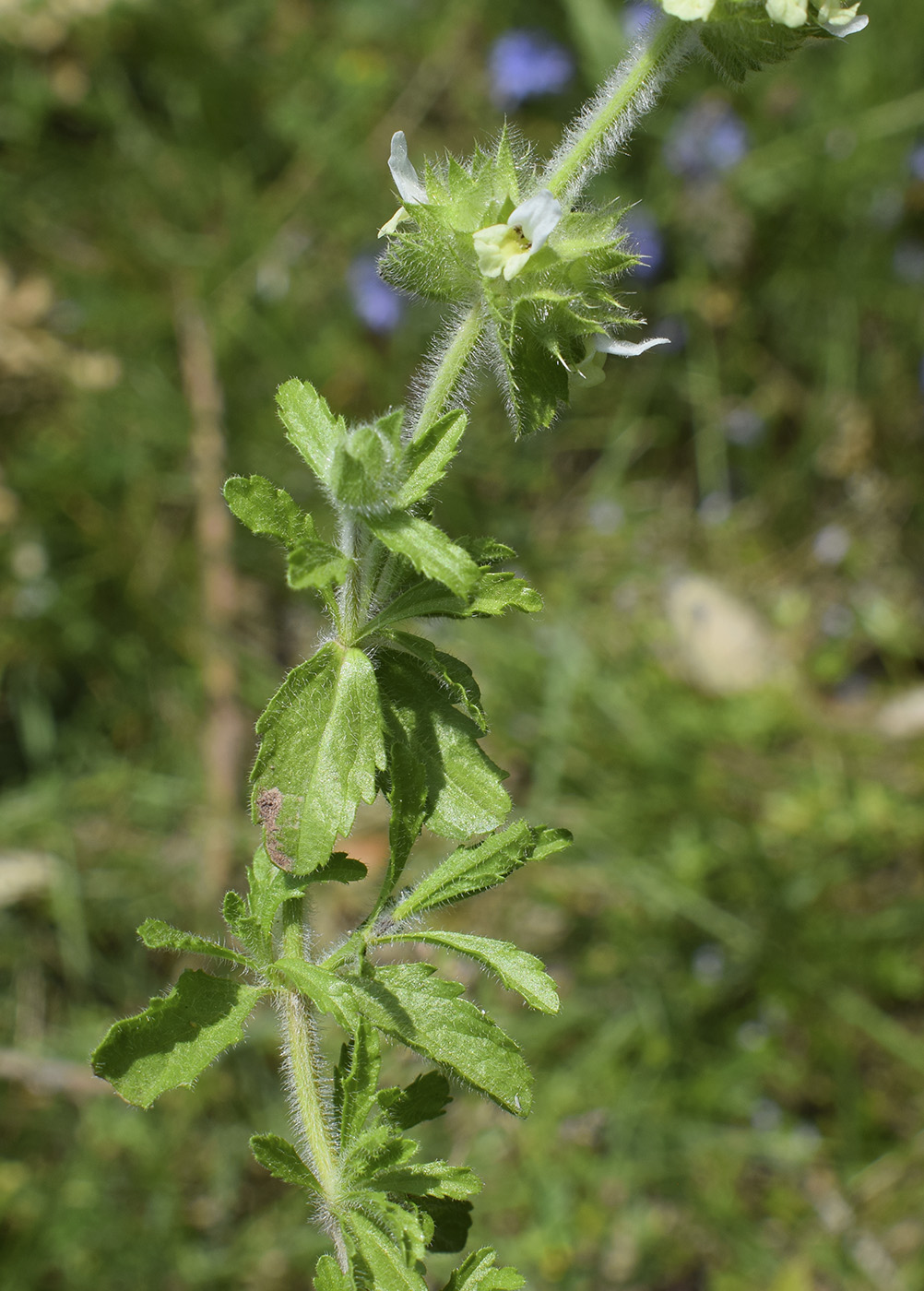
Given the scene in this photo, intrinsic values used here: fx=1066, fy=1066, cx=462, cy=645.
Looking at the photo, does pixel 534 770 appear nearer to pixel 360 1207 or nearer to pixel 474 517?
pixel 474 517

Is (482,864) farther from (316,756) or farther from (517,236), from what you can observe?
(517,236)

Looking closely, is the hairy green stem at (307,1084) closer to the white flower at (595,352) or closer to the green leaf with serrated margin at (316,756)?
the green leaf with serrated margin at (316,756)

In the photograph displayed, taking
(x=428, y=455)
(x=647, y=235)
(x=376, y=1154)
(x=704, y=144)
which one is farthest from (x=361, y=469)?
(x=704, y=144)

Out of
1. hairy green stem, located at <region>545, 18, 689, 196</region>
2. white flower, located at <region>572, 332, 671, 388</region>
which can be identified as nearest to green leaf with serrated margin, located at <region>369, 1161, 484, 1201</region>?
white flower, located at <region>572, 332, 671, 388</region>

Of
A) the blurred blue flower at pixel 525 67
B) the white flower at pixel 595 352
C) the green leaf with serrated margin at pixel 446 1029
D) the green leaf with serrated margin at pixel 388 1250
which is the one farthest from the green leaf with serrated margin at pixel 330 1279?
the blurred blue flower at pixel 525 67

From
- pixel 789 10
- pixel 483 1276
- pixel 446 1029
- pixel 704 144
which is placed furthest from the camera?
pixel 704 144

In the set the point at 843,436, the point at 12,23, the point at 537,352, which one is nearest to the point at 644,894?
the point at 843,436
